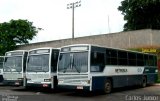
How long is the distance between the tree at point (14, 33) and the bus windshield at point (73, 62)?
2321cm

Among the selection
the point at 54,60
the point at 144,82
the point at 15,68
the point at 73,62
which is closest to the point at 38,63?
the point at 54,60

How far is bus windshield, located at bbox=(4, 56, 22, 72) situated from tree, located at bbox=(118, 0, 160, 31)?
23.0 metres

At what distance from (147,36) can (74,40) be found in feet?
27.9

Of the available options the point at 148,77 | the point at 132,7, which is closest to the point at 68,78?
the point at 148,77

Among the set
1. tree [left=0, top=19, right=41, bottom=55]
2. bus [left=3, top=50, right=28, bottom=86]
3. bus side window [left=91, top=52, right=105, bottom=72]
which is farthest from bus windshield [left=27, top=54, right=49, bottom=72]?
tree [left=0, top=19, right=41, bottom=55]

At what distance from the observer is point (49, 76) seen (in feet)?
61.5

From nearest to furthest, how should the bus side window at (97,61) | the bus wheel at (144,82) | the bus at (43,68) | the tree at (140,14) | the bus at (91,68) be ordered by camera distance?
the bus at (91,68) < the bus side window at (97,61) < the bus at (43,68) < the bus wheel at (144,82) < the tree at (140,14)

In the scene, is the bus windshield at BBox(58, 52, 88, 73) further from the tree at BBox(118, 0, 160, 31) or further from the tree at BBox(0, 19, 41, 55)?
the tree at BBox(118, 0, 160, 31)

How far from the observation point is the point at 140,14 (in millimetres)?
42969

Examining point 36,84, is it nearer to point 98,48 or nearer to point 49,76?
point 49,76

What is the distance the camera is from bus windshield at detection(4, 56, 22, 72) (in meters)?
20.9

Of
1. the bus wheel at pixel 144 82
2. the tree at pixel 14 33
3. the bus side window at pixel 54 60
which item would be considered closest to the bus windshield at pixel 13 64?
the bus side window at pixel 54 60

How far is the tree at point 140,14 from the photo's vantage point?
41.4 meters

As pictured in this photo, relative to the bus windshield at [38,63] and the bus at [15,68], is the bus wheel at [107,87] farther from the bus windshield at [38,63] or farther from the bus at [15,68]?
the bus at [15,68]
